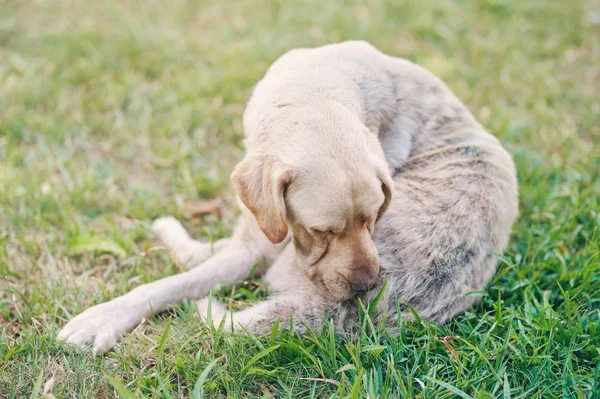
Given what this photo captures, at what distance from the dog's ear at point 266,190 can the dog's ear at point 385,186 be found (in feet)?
1.63

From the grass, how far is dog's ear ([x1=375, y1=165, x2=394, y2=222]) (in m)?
0.67

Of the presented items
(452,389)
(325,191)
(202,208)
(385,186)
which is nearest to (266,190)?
(325,191)

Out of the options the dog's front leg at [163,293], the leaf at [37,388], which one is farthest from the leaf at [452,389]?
the leaf at [37,388]

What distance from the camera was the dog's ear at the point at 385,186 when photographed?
2.97 meters

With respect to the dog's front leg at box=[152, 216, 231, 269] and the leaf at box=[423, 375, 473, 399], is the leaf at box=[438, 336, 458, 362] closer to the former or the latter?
the leaf at box=[423, 375, 473, 399]

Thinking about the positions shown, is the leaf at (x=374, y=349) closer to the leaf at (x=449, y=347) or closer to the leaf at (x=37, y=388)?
the leaf at (x=449, y=347)

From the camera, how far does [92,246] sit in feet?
12.6

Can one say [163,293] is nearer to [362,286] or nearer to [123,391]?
[123,391]

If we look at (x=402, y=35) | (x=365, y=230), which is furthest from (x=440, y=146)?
(x=402, y=35)

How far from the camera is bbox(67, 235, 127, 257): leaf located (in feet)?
12.6

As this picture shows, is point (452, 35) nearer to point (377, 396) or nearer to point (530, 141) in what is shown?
point (530, 141)

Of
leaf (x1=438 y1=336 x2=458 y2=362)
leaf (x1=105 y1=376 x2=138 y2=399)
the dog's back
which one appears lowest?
leaf (x1=438 y1=336 x2=458 y2=362)

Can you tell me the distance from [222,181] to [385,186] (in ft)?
6.27

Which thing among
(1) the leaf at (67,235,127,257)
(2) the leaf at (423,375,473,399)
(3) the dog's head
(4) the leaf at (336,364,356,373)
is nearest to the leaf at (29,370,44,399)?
(1) the leaf at (67,235,127,257)
